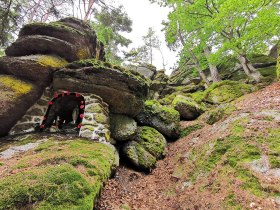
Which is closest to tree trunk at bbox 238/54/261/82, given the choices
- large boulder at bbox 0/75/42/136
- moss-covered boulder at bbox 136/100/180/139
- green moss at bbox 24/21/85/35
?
moss-covered boulder at bbox 136/100/180/139

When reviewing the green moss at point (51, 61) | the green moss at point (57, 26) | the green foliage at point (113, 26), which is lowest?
the green moss at point (51, 61)

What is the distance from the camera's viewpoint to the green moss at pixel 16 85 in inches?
256

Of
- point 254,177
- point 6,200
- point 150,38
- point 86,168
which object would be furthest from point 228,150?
point 150,38

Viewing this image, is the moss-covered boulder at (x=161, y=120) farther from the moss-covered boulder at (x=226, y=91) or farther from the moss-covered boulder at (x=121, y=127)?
the moss-covered boulder at (x=226, y=91)

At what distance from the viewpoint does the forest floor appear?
Answer: 4109mm

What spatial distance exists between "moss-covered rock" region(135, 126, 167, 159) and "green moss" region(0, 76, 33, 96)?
14.5ft

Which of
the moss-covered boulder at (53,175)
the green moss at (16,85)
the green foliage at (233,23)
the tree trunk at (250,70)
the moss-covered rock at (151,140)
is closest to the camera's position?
the moss-covered boulder at (53,175)

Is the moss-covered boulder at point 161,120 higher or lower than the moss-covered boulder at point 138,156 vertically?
higher

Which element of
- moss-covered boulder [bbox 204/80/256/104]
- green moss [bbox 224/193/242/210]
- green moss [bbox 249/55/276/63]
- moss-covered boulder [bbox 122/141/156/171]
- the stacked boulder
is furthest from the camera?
green moss [bbox 249/55/276/63]

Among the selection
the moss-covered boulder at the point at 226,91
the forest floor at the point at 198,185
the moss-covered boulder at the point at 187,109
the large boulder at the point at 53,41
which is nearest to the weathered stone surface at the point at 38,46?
the large boulder at the point at 53,41

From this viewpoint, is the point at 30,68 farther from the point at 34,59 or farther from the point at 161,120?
the point at 161,120

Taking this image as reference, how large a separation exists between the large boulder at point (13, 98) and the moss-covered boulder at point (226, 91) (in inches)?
389

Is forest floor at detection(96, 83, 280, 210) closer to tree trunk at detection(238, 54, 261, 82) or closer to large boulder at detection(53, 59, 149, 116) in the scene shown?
large boulder at detection(53, 59, 149, 116)

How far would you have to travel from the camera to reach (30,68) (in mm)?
6980
